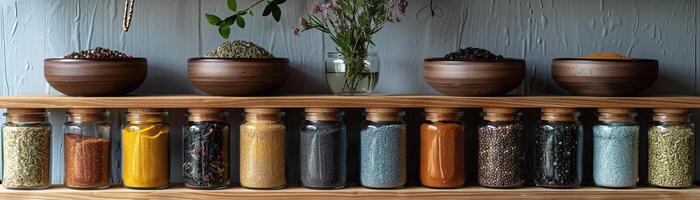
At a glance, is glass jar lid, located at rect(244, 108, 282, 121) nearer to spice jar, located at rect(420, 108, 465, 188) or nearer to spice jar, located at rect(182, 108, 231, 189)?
spice jar, located at rect(182, 108, 231, 189)

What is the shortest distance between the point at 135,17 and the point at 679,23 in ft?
3.53

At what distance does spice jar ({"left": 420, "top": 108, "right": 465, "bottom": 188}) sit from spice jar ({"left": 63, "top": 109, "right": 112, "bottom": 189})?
23.5 inches

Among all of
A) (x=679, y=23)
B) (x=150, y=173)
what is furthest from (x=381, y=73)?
(x=679, y=23)

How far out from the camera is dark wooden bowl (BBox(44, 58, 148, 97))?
162 centimetres

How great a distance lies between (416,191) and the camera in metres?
1.67

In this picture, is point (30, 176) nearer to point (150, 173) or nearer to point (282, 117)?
point (150, 173)

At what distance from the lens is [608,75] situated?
1.64 m

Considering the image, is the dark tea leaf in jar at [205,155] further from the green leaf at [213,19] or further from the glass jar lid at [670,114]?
the glass jar lid at [670,114]

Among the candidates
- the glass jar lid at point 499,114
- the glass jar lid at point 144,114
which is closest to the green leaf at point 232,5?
the glass jar lid at point 144,114

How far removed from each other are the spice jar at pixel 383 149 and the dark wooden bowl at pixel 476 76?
0.11m

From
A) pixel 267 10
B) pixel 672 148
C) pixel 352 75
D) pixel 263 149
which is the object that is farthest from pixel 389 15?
pixel 672 148

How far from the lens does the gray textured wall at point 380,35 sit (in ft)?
5.85

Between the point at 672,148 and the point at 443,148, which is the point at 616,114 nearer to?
the point at 672,148

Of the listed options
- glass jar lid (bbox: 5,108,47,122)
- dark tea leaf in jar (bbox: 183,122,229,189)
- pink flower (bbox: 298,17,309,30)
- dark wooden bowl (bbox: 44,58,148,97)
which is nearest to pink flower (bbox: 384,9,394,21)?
pink flower (bbox: 298,17,309,30)
